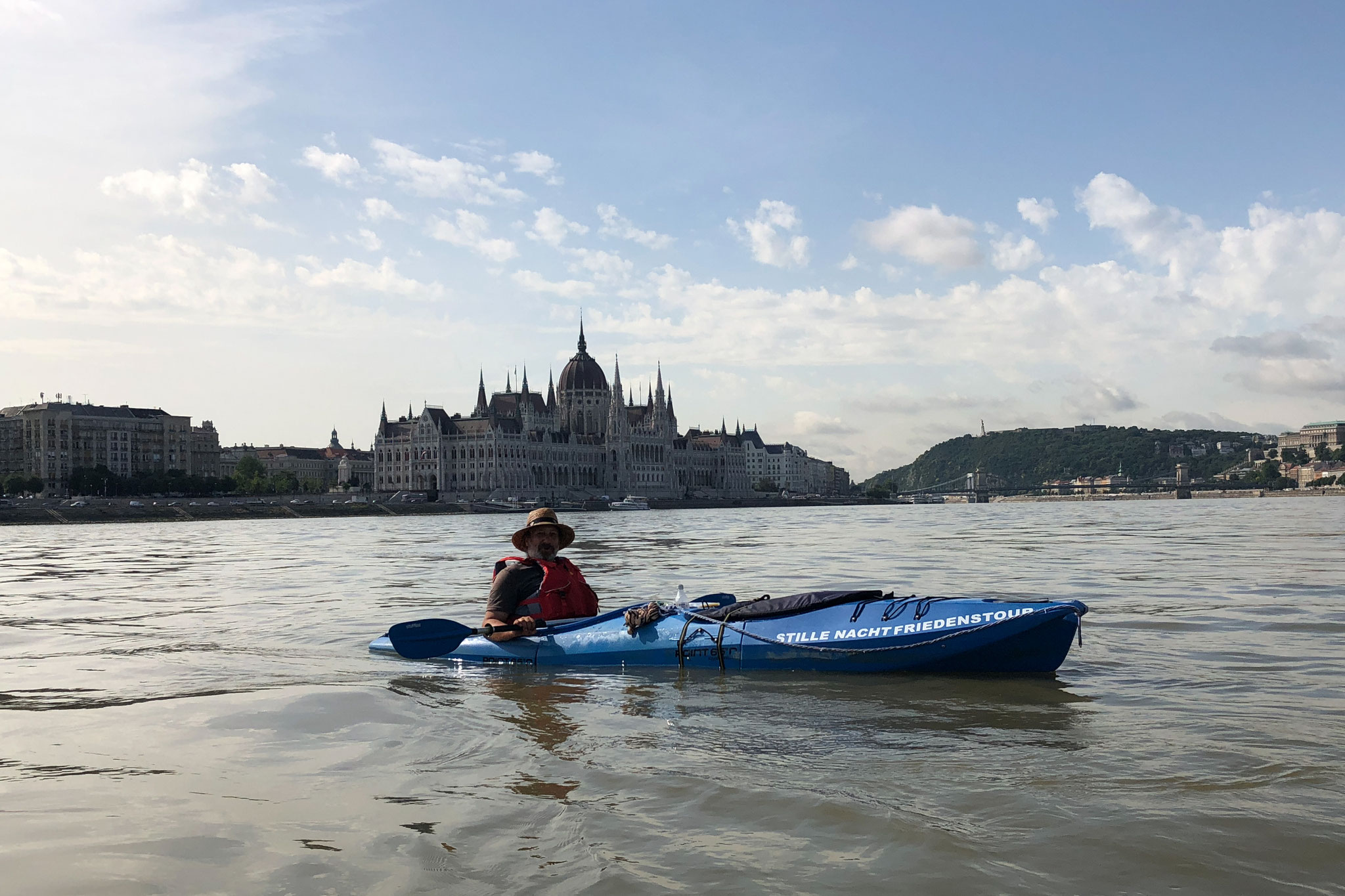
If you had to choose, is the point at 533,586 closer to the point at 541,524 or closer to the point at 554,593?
the point at 554,593

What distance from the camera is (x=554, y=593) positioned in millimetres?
11188

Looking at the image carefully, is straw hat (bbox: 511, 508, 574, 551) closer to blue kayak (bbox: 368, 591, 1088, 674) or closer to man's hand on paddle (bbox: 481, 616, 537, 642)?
Answer: man's hand on paddle (bbox: 481, 616, 537, 642)

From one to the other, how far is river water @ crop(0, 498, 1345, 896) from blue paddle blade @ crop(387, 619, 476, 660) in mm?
374

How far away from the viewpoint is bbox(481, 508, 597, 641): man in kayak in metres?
10.8

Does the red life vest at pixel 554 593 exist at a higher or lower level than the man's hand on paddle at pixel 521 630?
higher

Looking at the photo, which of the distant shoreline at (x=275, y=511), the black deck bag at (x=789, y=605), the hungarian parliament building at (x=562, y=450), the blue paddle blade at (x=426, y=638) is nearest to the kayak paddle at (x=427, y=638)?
the blue paddle blade at (x=426, y=638)

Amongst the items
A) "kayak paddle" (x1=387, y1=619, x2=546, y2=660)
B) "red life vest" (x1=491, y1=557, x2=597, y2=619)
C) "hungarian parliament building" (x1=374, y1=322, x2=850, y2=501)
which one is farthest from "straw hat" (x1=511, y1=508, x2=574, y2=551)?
"hungarian parliament building" (x1=374, y1=322, x2=850, y2=501)

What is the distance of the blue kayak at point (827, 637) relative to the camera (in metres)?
9.17

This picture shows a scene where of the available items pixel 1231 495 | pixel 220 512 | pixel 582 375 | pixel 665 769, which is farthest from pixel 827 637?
pixel 1231 495

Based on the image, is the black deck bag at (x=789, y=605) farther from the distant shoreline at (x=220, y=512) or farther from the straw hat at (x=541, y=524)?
the distant shoreline at (x=220, y=512)

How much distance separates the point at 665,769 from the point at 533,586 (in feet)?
15.6

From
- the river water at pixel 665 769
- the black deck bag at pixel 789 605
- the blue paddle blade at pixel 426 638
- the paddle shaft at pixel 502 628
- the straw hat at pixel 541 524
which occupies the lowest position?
the river water at pixel 665 769

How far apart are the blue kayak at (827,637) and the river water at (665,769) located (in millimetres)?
219

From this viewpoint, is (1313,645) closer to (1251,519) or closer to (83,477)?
(1251,519)
